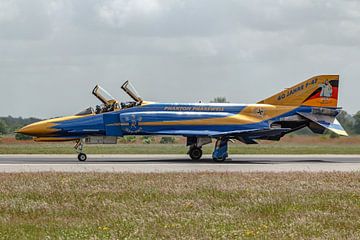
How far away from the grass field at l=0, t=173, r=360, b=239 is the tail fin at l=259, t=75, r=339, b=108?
35.4ft

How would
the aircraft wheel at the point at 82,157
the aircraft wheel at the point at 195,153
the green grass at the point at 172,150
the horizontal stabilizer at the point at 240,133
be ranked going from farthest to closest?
the green grass at the point at 172,150 → the aircraft wheel at the point at 195,153 → the horizontal stabilizer at the point at 240,133 → the aircraft wheel at the point at 82,157

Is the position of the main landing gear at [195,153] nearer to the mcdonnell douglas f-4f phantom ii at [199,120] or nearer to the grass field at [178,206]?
the mcdonnell douglas f-4f phantom ii at [199,120]

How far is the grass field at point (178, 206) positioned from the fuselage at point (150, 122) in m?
8.72

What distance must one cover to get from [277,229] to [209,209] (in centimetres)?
229

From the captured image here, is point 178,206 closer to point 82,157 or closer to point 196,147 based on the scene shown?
point 82,157

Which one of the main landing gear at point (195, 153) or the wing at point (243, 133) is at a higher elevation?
the wing at point (243, 133)

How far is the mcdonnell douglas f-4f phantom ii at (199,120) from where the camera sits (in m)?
28.1

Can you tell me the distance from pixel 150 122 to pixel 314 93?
7.46m

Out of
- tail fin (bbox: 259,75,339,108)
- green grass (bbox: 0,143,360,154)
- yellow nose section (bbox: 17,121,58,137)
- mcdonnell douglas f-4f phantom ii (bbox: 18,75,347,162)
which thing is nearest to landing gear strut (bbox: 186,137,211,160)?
mcdonnell douglas f-4f phantom ii (bbox: 18,75,347,162)

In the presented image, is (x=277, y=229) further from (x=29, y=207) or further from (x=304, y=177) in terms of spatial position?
(x=304, y=177)

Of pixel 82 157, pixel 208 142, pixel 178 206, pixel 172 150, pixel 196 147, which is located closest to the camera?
pixel 178 206

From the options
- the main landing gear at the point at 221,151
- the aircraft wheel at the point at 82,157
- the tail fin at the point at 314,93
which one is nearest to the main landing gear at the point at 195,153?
the main landing gear at the point at 221,151

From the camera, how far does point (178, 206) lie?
13664 mm

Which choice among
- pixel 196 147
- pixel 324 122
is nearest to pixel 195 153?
pixel 196 147
